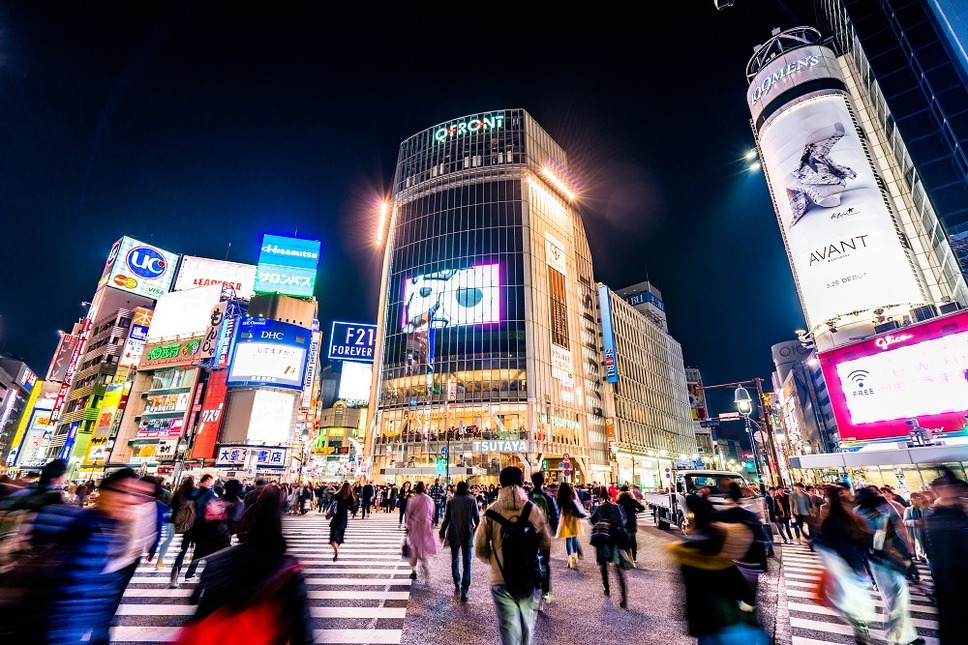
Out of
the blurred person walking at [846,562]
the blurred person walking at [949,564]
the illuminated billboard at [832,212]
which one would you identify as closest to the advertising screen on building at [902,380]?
the illuminated billboard at [832,212]

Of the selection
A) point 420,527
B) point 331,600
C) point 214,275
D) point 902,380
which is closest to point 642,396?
point 902,380

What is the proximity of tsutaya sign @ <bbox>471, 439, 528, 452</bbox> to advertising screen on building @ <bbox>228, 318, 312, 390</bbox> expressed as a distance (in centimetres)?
2104

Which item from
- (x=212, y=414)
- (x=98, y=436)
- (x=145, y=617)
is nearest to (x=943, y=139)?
(x=145, y=617)

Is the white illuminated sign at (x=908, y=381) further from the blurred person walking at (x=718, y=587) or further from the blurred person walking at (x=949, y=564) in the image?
the blurred person walking at (x=718, y=587)

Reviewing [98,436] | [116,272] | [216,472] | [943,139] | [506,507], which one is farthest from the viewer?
[116,272]

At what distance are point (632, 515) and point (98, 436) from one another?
7210cm

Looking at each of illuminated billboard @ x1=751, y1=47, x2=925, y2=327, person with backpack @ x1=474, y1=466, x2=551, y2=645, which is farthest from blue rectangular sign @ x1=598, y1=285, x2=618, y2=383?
person with backpack @ x1=474, y1=466, x2=551, y2=645

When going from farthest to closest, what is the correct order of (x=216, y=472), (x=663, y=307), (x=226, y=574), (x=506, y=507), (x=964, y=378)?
(x=663, y=307) → (x=216, y=472) → (x=964, y=378) → (x=506, y=507) → (x=226, y=574)

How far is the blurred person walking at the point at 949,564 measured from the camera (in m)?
3.25

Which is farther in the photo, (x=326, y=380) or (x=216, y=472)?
(x=326, y=380)

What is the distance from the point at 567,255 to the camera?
6869cm

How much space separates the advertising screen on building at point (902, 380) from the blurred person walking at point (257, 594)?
98.9ft

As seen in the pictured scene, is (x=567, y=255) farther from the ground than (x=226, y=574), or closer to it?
farther from the ground

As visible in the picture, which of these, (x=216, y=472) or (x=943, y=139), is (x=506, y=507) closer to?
(x=943, y=139)
